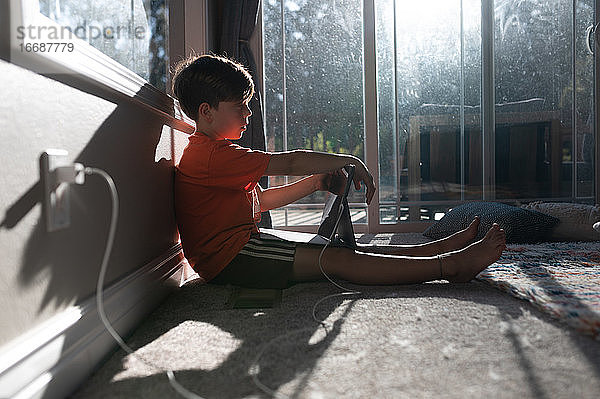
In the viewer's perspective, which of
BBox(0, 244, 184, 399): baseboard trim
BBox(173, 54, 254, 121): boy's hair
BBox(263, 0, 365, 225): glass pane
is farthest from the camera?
BBox(263, 0, 365, 225): glass pane

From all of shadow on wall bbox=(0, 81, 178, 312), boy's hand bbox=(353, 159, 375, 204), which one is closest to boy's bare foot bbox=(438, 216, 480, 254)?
boy's hand bbox=(353, 159, 375, 204)

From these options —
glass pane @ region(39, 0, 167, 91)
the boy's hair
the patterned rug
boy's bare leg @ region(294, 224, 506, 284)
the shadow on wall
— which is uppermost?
glass pane @ region(39, 0, 167, 91)

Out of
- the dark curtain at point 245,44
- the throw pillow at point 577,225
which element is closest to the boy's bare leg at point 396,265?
the throw pillow at point 577,225

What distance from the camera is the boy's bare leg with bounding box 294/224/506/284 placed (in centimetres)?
145

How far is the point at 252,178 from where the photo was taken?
57.4 inches

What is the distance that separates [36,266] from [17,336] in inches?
4.5

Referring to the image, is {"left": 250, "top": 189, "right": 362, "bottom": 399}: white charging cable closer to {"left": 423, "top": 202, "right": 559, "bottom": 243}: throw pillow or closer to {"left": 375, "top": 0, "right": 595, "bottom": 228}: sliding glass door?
{"left": 423, "top": 202, "right": 559, "bottom": 243}: throw pillow

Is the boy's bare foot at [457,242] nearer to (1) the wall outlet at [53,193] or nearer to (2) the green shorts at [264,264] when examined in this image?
(2) the green shorts at [264,264]

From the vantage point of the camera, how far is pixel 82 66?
3.18 ft

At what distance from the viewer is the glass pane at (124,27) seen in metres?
1.14

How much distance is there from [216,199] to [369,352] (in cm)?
74

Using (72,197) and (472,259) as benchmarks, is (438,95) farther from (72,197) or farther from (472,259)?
(72,197)

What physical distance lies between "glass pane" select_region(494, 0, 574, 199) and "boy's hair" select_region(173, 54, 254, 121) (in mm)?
2287

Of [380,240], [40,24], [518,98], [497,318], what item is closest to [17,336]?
[40,24]
